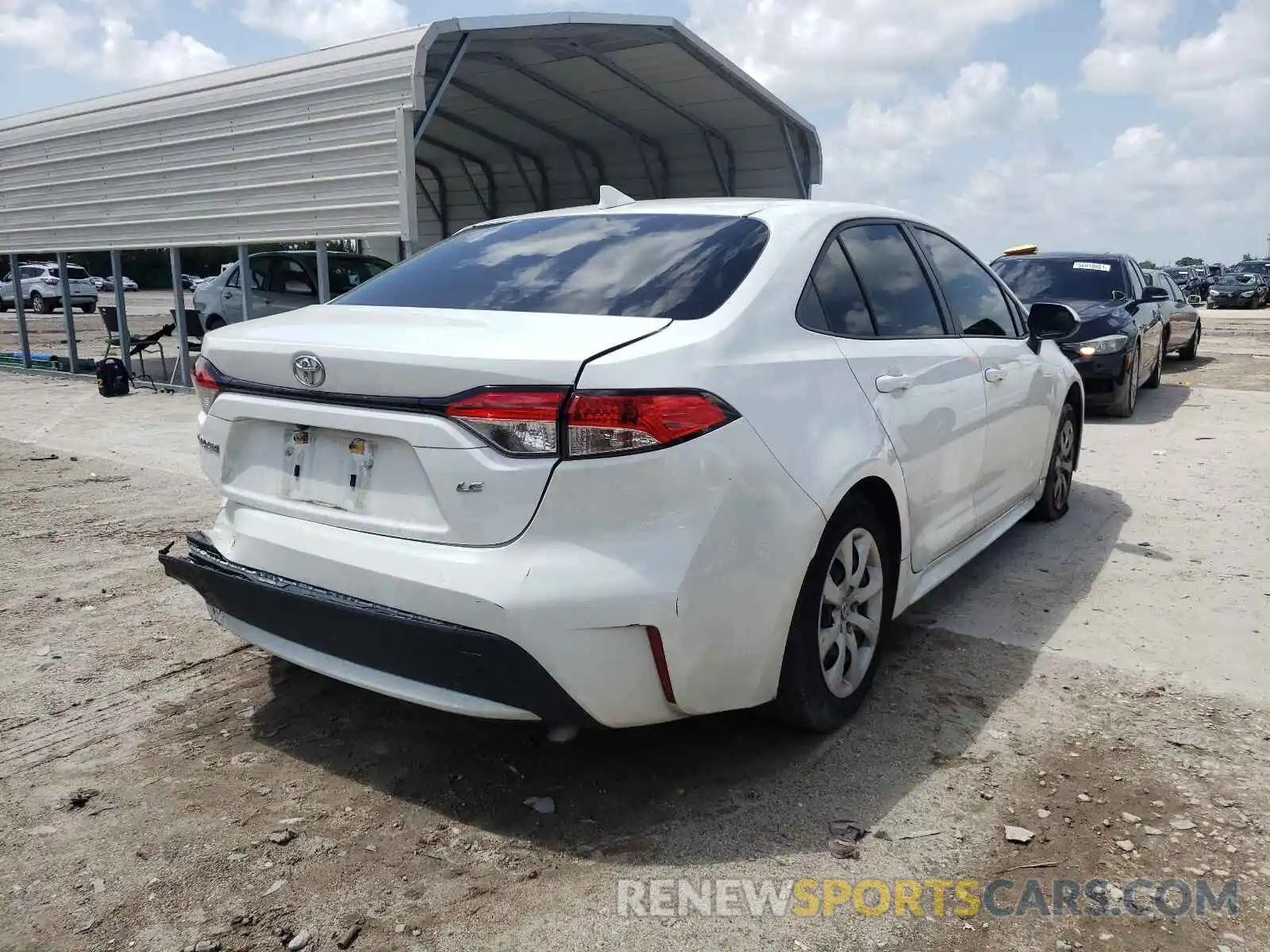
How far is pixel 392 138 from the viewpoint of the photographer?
9.60m

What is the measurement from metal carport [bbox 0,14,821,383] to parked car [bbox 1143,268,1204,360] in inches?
200

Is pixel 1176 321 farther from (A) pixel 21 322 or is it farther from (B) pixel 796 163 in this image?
(A) pixel 21 322

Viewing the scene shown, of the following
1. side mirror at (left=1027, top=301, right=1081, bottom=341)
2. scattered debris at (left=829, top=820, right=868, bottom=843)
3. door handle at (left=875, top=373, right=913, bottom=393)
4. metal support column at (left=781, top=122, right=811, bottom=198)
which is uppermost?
metal support column at (left=781, top=122, right=811, bottom=198)

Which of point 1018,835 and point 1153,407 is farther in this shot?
point 1153,407

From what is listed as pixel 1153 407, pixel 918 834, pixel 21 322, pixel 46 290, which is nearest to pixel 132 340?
pixel 21 322

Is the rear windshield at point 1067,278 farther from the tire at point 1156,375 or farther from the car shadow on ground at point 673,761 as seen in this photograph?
the car shadow on ground at point 673,761

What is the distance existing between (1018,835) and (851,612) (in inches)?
32.4

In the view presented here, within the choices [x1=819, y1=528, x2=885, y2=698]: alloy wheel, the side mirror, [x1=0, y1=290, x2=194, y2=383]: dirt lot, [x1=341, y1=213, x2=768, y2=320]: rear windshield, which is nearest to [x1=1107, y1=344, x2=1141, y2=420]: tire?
the side mirror

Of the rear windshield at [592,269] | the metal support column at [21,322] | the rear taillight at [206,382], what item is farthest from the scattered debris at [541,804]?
the metal support column at [21,322]

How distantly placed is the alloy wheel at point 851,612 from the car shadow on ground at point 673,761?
0.19 metres

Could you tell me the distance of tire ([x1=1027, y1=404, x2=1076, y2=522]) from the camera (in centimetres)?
550

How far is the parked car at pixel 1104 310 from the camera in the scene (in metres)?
9.36

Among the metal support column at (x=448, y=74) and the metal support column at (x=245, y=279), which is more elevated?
the metal support column at (x=448, y=74)

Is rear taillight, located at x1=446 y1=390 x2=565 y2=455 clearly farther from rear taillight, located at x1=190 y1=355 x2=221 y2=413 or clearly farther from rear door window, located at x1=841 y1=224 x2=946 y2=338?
rear door window, located at x1=841 y1=224 x2=946 y2=338
